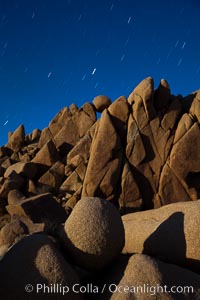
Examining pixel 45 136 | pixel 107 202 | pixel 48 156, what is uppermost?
pixel 45 136

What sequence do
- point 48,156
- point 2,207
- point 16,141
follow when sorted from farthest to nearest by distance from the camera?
point 16,141 < point 48,156 < point 2,207

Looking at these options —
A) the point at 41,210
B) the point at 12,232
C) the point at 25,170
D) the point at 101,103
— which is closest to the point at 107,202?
the point at 12,232

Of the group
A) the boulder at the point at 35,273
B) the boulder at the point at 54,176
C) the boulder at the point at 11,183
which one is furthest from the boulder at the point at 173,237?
the boulder at the point at 54,176

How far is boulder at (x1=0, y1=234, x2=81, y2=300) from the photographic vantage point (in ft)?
25.3

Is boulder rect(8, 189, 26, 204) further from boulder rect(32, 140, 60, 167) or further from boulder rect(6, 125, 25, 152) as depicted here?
boulder rect(6, 125, 25, 152)

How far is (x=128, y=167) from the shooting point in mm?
33812

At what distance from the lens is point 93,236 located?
28.2 ft

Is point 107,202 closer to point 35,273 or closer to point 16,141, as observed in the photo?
point 35,273

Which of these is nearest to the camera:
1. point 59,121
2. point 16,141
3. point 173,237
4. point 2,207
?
point 173,237

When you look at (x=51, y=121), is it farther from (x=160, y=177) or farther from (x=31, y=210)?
(x=31, y=210)

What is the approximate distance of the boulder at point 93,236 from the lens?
862cm

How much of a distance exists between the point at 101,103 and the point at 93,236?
35866mm

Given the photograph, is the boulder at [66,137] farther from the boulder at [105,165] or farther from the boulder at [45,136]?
the boulder at [105,165]

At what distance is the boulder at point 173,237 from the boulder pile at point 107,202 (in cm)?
3
